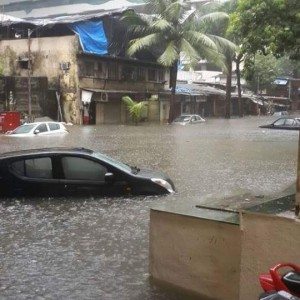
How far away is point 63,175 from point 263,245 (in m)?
5.79

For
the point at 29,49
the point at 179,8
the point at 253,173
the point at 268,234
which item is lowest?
the point at 253,173

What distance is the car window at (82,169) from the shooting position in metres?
9.39

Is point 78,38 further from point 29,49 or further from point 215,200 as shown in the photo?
point 215,200

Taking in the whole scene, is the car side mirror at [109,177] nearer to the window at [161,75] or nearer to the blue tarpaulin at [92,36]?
the blue tarpaulin at [92,36]

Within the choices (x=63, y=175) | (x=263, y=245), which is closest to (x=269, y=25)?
(x=63, y=175)

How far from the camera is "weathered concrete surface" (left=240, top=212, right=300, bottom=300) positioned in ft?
13.2

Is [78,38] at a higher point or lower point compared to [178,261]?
higher

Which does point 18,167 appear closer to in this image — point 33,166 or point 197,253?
point 33,166

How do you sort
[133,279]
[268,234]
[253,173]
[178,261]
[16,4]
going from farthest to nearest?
[16,4]
[253,173]
[133,279]
[178,261]
[268,234]

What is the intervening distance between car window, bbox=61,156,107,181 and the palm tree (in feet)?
88.7

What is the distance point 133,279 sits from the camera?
18.0 ft

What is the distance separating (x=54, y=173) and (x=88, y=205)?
918 mm

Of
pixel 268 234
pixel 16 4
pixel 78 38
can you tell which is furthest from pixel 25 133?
pixel 16 4

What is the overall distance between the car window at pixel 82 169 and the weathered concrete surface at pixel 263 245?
5389mm
